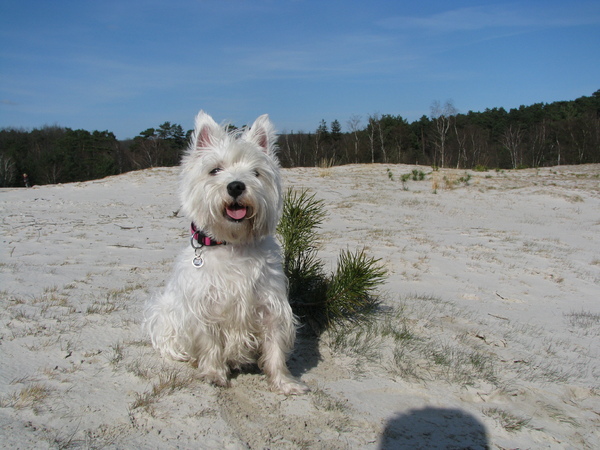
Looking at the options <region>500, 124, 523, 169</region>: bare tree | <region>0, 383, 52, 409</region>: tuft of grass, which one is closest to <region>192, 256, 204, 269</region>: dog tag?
<region>0, 383, 52, 409</region>: tuft of grass

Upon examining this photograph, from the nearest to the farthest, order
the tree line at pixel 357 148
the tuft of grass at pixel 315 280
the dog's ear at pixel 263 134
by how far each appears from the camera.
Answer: the dog's ear at pixel 263 134, the tuft of grass at pixel 315 280, the tree line at pixel 357 148

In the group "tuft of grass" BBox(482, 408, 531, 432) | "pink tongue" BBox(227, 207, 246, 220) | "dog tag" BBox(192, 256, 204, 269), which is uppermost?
"pink tongue" BBox(227, 207, 246, 220)

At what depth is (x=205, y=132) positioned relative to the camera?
3.53m

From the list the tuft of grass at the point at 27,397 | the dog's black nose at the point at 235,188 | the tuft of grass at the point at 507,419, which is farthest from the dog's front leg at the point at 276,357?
the tuft of grass at the point at 27,397

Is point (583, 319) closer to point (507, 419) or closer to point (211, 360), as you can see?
point (507, 419)

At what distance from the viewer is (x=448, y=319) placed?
518 cm

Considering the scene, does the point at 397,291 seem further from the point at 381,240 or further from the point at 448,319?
the point at 381,240

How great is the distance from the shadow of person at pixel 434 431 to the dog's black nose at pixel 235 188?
6.02 ft

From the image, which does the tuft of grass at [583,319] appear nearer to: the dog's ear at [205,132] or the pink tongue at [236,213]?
the pink tongue at [236,213]

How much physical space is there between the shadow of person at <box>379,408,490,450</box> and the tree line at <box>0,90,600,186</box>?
4181cm

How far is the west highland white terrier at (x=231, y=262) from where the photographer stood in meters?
3.28

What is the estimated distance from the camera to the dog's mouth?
10.6 ft

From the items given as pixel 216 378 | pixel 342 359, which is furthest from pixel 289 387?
pixel 342 359

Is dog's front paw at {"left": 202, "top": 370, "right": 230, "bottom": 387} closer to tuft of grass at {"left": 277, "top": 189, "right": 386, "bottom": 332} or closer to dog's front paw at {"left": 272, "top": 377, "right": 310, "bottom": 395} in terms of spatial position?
dog's front paw at {"left": 272, "top": 377, "right": 310, "bottom": 395}
